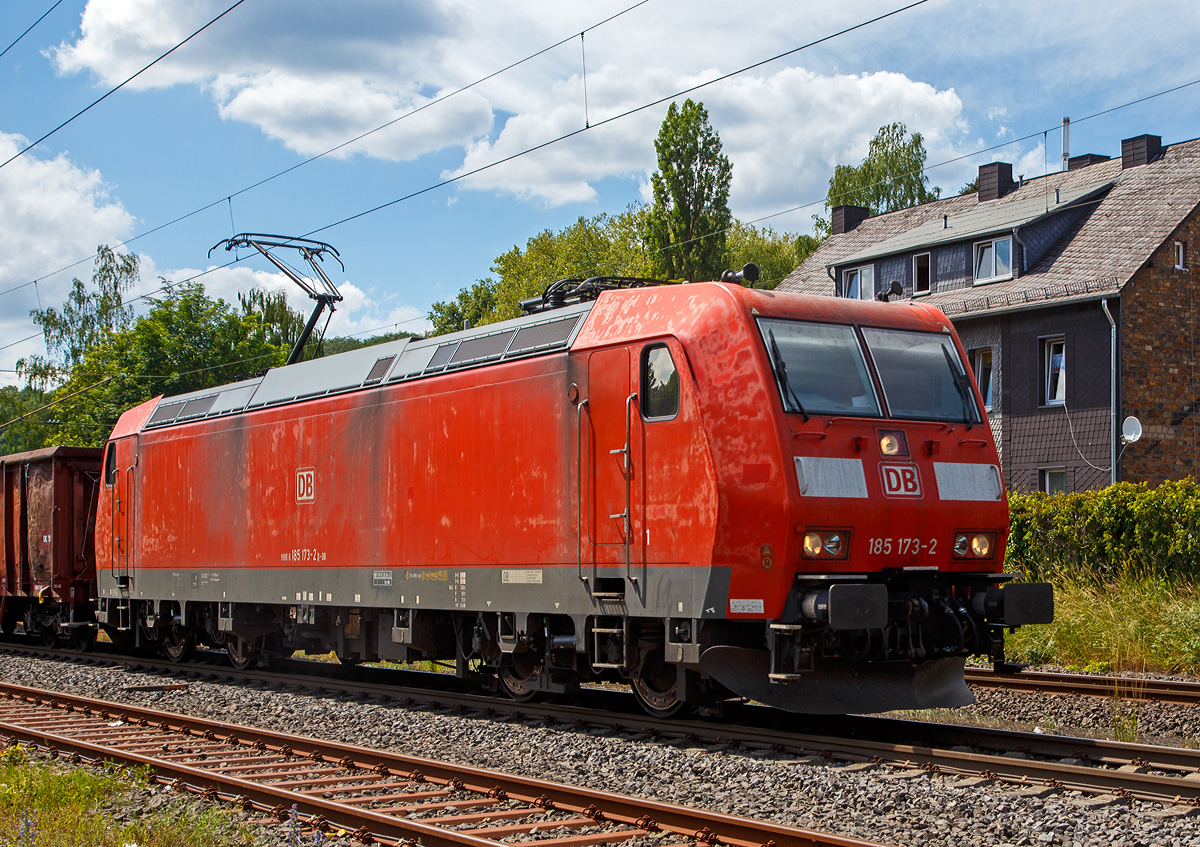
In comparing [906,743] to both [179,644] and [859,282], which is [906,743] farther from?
[859,282]

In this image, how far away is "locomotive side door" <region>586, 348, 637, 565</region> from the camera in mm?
9148

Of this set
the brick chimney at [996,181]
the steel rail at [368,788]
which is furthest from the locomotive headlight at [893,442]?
the brick chimney at [996,181]

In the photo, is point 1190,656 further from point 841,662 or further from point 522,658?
point 522,658

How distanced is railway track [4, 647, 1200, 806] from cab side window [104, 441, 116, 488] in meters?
8.33

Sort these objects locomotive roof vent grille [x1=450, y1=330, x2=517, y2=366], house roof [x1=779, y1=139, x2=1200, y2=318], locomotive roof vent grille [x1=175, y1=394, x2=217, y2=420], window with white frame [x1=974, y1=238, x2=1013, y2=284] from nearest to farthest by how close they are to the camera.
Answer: locomotive roof vent grille [x1=450, y1=330, x2=517, y2=366]
locomotive roof vent grille [x1=175, y1=394, x2=217, y2=420]
house roof [x1=779, y1=139, x2=1200, y2=318]
window with white frame [x1=974, y1=238, x2=1013, y2=284]

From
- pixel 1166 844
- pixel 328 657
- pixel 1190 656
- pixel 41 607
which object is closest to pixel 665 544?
pixel 1166 844

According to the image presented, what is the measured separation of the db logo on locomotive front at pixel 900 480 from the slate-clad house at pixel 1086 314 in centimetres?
1818

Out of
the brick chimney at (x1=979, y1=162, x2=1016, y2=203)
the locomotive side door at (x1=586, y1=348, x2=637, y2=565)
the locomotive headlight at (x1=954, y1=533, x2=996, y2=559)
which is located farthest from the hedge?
the brick chimney at (x1=979, y1=162, x2=1016, y2=203)

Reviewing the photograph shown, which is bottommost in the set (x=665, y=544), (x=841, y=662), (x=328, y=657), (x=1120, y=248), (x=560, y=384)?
(x=328, y=657)

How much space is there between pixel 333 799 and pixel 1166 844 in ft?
15.2

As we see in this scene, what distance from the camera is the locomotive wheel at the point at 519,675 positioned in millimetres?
10841

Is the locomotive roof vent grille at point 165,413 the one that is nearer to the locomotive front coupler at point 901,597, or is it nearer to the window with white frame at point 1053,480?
the locomotive front coupler at point 901,597

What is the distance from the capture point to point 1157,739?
30.6 ft

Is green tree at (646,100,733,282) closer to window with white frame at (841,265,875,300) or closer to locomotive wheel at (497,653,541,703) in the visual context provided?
window with white frame at (841,265,875,300)
